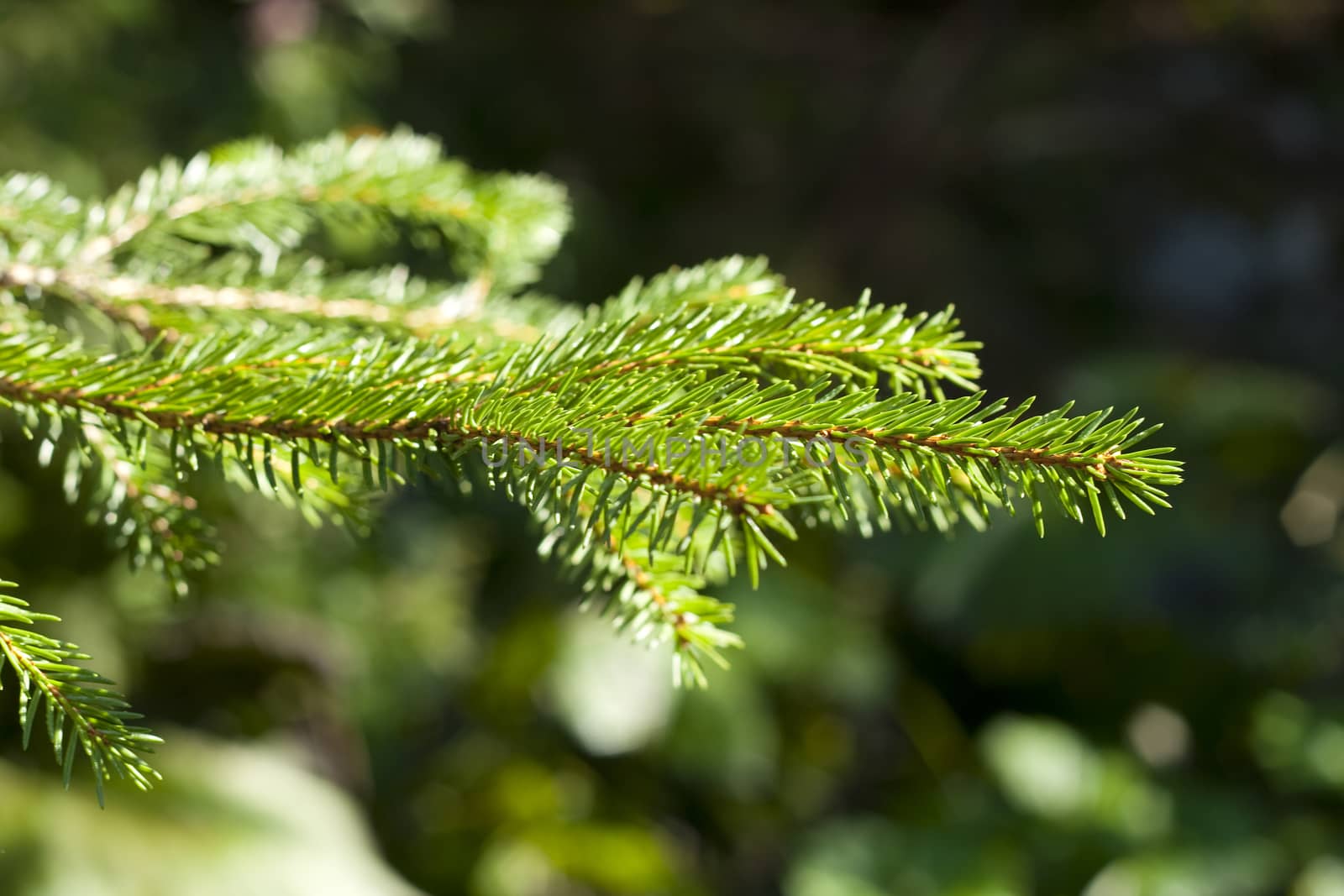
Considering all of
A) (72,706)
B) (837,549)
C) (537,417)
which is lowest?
(72,706)

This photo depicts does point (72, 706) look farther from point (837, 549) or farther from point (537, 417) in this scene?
point (837, 549)

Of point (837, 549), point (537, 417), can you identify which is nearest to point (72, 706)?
point (537, 417)

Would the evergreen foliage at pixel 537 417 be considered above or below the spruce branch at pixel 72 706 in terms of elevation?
above

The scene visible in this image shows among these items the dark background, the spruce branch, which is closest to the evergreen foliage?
the spruce branch

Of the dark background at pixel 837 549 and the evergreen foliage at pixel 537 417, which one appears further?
the dark background at pixel 837 549

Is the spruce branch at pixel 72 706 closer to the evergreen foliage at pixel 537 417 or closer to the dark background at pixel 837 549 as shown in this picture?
the evergreen foliage at pixel 537 417

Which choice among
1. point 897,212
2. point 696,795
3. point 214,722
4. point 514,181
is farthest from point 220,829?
point 897,212

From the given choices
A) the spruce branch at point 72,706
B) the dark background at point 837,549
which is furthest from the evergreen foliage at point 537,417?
the dark background at point 837,549
